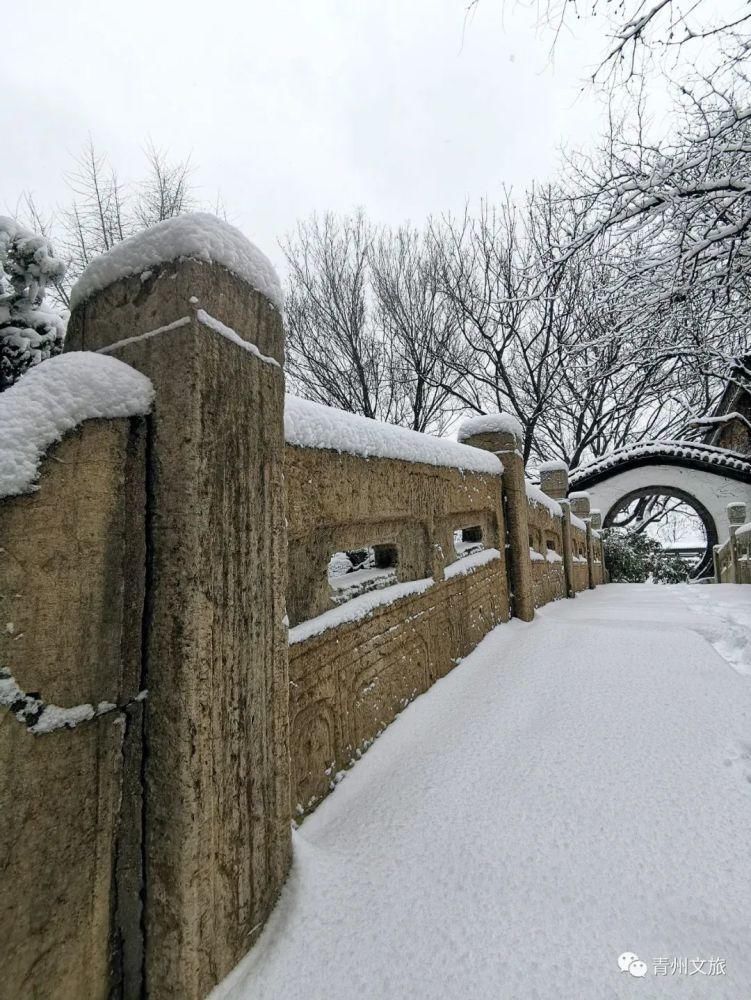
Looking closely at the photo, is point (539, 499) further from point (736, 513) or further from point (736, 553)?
point (736, 513)

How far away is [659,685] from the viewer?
216 cm

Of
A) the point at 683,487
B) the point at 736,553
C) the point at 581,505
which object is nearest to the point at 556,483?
the point at 581,505

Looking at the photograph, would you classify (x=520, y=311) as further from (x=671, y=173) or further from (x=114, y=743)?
(x=114, y=743)

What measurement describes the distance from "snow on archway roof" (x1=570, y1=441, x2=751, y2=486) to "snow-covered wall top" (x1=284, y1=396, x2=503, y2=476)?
11818mm

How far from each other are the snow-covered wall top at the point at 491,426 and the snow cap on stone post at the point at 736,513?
934 cm

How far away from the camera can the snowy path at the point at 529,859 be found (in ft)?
2.92

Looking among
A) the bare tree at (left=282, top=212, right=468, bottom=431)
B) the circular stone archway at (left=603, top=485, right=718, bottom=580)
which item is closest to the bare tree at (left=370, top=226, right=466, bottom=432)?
the bare tree at (left=282, top=212, right=468, bottom=431)

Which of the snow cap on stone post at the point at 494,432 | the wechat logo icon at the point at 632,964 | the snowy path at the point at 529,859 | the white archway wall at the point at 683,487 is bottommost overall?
the wechat logo icon at the point at 632,964

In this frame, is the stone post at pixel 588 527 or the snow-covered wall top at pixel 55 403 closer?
the snow-covered wall top at pixel 55 403

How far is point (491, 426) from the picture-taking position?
3.65m

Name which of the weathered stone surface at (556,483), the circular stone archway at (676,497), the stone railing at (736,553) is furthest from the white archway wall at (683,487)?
the weathered stone surface at (556,483)

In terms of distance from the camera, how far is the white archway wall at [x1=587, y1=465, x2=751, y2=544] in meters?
12.3

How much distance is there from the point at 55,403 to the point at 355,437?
0.98 metres

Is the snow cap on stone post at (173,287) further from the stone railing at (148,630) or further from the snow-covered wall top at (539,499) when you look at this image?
the snow-covered wall top at (539,499)
